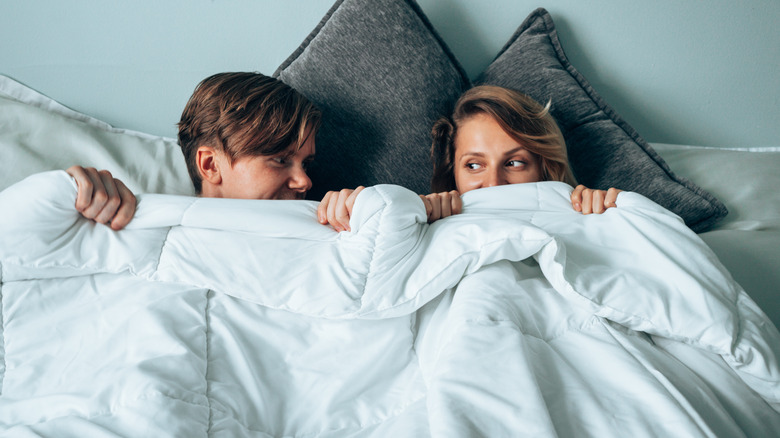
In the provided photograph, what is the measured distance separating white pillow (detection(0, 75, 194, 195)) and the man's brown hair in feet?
0.43

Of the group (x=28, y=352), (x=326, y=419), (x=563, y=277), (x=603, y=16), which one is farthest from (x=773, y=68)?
(x=28, y=352)

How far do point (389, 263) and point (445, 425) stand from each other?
0.29 meters

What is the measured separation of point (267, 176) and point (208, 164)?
0.49ft

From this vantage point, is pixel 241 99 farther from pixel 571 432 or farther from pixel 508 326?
pixel 571 432

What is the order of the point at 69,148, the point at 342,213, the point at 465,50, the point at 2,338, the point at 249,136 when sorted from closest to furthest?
the point at 2,338, the point at 342,213, the point at 249,136, the point at 69,148, the point at 465,50

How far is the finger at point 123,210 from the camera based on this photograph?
792 millimetres

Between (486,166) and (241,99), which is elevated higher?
(241,99)

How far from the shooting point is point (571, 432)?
0.57 m

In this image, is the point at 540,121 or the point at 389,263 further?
the point at 540,121

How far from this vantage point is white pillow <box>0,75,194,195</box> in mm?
1138

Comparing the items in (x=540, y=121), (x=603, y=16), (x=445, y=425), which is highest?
(x=603, y=16)

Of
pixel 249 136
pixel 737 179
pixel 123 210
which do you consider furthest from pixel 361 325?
pixel 737 179

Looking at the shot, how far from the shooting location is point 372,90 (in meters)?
1.21

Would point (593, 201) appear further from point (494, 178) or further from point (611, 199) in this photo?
point (494, 178)
